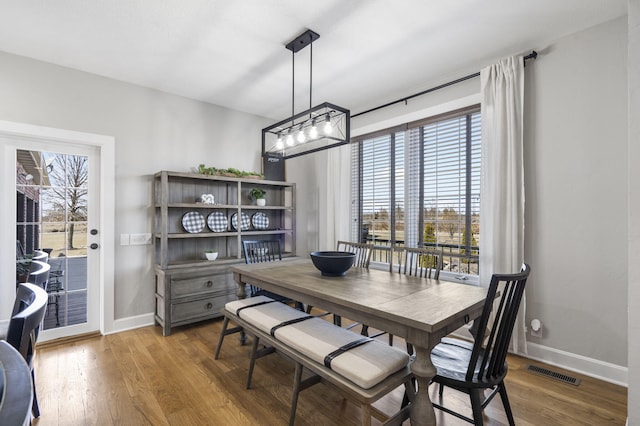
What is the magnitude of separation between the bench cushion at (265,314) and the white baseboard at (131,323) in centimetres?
156

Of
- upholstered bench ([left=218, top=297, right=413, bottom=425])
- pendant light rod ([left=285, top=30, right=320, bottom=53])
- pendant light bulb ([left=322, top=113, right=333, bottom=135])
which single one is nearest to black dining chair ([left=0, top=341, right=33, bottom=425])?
upholstered bench ([left=218, top=297, right=413, bottom=425])

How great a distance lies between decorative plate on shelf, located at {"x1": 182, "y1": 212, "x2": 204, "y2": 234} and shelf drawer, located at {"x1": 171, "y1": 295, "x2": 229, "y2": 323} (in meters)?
0.86

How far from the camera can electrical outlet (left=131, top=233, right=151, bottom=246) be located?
3447 millimetres

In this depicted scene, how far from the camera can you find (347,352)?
1.66m

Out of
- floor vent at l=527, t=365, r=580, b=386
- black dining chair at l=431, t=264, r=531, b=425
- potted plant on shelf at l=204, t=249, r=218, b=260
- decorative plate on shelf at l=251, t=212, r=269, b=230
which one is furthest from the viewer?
decorative plate on shelf at l=251, t=212, r=269, b=230

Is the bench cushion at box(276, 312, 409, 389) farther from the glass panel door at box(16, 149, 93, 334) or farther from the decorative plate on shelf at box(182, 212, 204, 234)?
the glass panel door at box(16, 149, 93, 334)

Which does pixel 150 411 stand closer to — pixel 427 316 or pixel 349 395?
pixel 349 395

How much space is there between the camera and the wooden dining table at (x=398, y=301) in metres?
1.45

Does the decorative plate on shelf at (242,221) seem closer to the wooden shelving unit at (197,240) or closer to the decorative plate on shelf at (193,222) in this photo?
the wooden shelving unit at (197,240)

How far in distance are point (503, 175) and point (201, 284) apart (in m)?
3.30

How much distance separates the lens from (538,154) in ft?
8.81

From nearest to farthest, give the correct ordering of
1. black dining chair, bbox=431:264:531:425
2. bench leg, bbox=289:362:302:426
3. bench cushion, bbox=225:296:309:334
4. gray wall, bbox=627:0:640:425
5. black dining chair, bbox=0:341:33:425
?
black dining chair, bbox=0:341:33:425
black dining chair, bbox=431:264:531:425
gray wall, bbox=627:0:640:425
bench leg, bbox=289:362:302:426
bench cushion, bbox=225:296:309:334

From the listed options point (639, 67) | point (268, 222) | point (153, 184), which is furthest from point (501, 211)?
point (153, 184)

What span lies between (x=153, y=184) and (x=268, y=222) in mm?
1602
